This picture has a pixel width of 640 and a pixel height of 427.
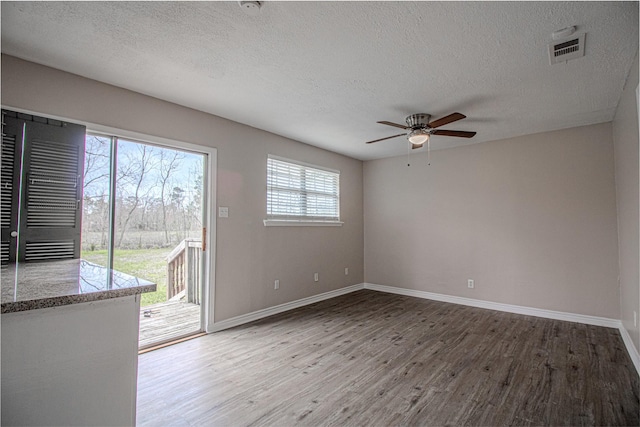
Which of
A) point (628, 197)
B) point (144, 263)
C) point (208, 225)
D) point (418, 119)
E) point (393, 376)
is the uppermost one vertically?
point (418, 119)

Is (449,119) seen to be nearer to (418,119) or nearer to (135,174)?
(418,119)

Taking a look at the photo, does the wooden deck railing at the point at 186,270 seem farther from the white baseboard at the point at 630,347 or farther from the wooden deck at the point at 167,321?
the white baseboard at the point at 630,347

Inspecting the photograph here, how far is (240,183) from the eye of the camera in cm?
388

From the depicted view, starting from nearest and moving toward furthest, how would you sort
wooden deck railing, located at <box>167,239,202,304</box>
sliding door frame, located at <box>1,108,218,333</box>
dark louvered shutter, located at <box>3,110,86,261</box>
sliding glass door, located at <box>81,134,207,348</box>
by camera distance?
dark louvered shutter, located at <box>3,110,86,261</box>, sliding glass door, located at <box>81,134,207,348</box>, wooden deck railing, located at <box>167,239,202,304</box>, sliding door frame, located at <box>1,108,218,333</box>

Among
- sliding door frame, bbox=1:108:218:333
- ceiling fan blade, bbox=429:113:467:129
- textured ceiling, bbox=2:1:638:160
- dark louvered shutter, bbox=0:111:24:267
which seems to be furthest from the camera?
sliding door frame, bbox=1:108:218:333

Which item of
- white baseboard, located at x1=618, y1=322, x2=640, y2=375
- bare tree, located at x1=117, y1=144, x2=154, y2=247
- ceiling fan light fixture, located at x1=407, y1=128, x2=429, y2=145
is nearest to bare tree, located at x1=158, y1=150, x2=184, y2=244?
bare tree, located at x1=117, y1=144, x2=154, y2=247

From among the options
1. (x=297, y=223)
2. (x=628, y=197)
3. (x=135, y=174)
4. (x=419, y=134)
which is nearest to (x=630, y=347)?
(x=628, y=197)

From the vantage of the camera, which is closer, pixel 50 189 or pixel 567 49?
pixel 567 49

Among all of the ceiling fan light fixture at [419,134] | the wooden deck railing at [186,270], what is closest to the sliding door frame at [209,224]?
the wooden deck railing at [186,270]

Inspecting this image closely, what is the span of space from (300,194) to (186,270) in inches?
79.2

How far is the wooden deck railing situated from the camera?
3.35 metres

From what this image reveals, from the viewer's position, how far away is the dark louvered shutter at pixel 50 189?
7.66 ft

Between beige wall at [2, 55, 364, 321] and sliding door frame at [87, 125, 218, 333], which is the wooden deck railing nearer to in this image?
Answer: sliding door frame at [87, 125, 218, 333]

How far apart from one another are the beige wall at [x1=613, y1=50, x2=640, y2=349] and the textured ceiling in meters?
0.20
